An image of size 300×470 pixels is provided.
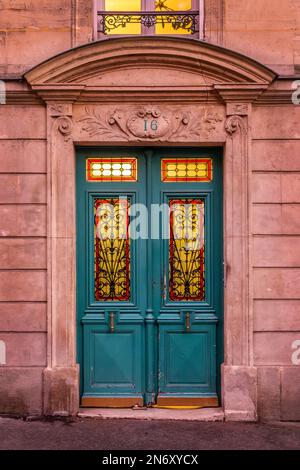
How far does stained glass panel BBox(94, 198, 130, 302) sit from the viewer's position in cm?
615

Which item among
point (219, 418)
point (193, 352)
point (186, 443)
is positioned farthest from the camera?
point (193, 352)

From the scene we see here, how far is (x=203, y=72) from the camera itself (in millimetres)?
5871

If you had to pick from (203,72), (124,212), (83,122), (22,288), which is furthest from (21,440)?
(203,72)

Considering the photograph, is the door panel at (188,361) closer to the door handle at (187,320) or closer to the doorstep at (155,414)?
the door handle at (187,320)

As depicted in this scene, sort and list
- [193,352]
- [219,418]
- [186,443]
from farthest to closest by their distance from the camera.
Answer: [193,352]
[219,418]
[186,443]

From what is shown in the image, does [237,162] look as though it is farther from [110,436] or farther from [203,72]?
[110,436]

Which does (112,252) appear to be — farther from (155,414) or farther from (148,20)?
(148,20)

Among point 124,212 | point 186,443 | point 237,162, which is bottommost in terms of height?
point 186,443

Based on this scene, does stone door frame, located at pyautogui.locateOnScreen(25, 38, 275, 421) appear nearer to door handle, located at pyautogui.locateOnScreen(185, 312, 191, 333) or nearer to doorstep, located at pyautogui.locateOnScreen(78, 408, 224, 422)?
doorstep, located at pyautogui.locateOnScreen(78, 408, 224, 422)

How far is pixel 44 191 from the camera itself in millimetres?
5922

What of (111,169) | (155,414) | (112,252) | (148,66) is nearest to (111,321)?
(112,252)

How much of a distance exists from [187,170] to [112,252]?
4.46ft

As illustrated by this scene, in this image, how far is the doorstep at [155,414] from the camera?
5.76 m

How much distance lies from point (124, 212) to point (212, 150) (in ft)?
4.30
